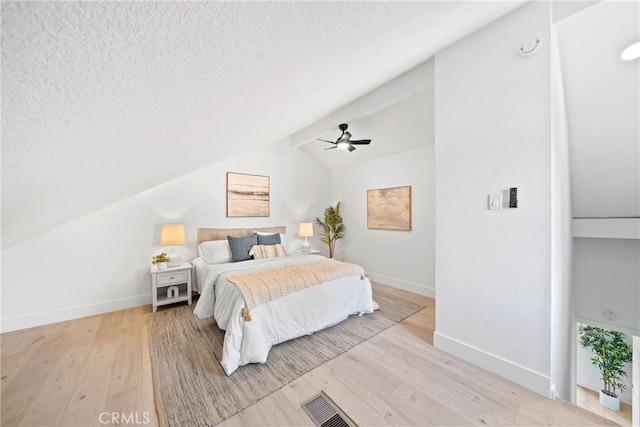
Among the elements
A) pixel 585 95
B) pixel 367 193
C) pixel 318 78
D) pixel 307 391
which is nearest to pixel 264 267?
pixel 307 391

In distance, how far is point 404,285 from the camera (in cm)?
397

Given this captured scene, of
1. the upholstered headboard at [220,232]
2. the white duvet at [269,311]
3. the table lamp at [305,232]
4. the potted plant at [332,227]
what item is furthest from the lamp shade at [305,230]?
the white duvet at [269,311]

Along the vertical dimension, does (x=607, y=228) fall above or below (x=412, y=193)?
below

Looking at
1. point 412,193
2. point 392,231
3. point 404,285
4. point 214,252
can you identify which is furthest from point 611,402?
point 214,252

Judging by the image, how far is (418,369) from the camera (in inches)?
75.5

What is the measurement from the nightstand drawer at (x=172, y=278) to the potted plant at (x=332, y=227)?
286 centimetres

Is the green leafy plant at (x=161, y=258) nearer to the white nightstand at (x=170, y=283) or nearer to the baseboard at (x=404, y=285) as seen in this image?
the white nightstand at (x=170, y=283)

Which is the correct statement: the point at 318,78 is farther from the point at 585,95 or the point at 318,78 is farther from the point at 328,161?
the point at 328,161

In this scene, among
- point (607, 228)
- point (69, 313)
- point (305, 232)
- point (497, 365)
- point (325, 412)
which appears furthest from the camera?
point (305, 232)

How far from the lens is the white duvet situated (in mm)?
1952

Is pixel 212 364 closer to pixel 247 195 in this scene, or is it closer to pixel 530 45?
pixel 247 195

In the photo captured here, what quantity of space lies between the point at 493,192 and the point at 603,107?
1.33 metres

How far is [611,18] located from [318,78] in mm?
2182

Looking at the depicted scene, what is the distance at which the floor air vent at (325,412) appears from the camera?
56.7 inches
